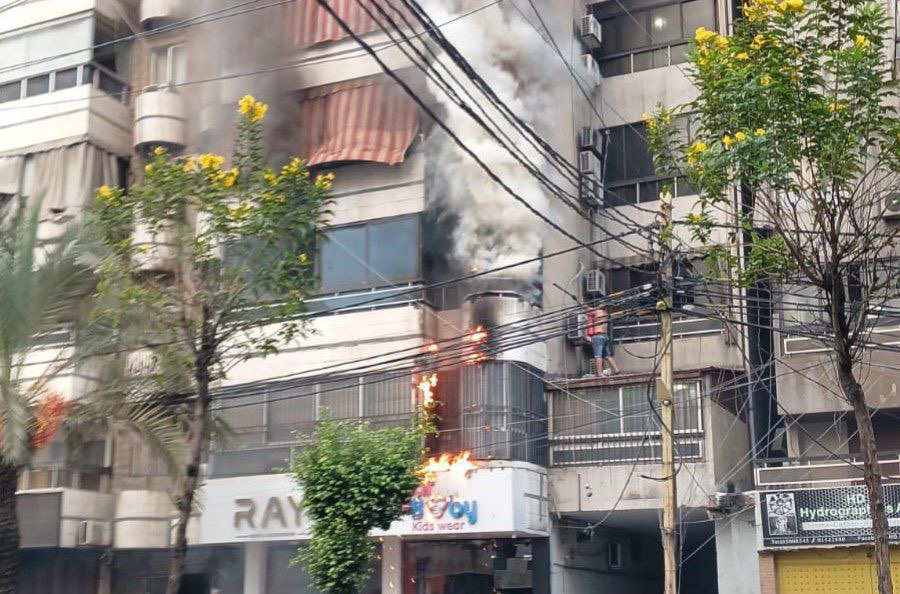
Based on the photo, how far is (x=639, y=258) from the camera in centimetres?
2712

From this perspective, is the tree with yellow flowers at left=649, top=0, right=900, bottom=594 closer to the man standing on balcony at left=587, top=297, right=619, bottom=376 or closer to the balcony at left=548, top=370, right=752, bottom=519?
the balcony at left=548, top=370, right=752, bottom=519

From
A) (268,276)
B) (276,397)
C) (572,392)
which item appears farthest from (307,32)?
(268,276)

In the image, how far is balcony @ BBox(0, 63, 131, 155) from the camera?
28531 mm

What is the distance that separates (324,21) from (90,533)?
528 inches

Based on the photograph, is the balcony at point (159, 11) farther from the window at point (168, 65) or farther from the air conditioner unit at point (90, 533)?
the air conditioner unit at point (90, 533)

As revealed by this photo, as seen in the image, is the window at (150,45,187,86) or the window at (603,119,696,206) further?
the window at (150,45,187,86)

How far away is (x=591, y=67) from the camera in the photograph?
28.0 meters

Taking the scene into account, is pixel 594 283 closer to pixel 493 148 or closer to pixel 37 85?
pixel 493 148

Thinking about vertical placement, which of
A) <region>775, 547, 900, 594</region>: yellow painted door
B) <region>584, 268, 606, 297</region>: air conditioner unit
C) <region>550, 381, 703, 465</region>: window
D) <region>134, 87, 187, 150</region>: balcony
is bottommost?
<region>775, 547, 900, 594</region>: yellow painted door

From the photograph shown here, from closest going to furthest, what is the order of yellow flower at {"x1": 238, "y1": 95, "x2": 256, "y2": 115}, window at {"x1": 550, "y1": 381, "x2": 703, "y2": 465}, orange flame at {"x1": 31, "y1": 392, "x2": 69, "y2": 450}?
yellow flower at {"x1": 238, "y1": 95, "x2": 256, "y2": 115} < orange flame at {"x1": 31, "y1": 392, "x2": 69, "y2": 450} < window at {"x1": 550, "y1": 381, "x2": 703, "y2": 465}

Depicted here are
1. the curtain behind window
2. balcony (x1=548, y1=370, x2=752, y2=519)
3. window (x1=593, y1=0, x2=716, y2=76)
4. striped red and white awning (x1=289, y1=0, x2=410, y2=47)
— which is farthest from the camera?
window (x1=593, y1=0, x2=716, y2=76)

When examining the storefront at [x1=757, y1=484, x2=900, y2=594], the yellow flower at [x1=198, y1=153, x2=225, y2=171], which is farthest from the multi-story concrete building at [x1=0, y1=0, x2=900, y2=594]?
the yellow flower at [x1=198, y1=153, x2=225, y2=171]

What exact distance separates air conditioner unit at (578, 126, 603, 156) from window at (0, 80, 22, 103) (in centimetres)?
1452

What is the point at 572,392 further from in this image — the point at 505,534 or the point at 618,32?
the point at 618,32
